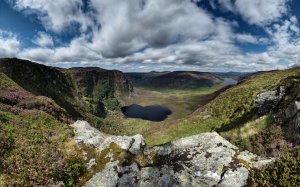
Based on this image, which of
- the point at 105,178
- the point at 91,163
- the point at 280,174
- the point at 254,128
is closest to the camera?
the point at 280,174

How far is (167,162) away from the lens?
44.4 ft

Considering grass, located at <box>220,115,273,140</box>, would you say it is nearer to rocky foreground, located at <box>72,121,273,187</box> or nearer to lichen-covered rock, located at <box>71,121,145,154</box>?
rocky foreground, located at <box>72,121,273,187</box>

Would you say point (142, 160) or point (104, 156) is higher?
point (104, 156)

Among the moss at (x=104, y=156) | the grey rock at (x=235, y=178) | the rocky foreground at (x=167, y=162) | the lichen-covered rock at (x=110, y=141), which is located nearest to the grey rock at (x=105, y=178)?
the rocky foreground at (x=167, y=162)

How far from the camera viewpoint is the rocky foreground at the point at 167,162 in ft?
38.5

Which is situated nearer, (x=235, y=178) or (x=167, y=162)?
(x=235, y=178)

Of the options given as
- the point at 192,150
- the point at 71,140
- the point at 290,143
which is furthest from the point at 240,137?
the point at 71,140

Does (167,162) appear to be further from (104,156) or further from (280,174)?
(280,174)

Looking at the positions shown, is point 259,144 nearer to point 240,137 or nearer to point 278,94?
point 240,137

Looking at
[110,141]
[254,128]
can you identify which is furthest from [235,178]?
[254,128]

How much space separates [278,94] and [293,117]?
15.4m

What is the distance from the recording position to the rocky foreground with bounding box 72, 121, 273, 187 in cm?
1173

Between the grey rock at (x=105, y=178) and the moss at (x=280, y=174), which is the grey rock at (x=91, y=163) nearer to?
the grey rock at (x=105, y=178)

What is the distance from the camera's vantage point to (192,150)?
14.5 metres
